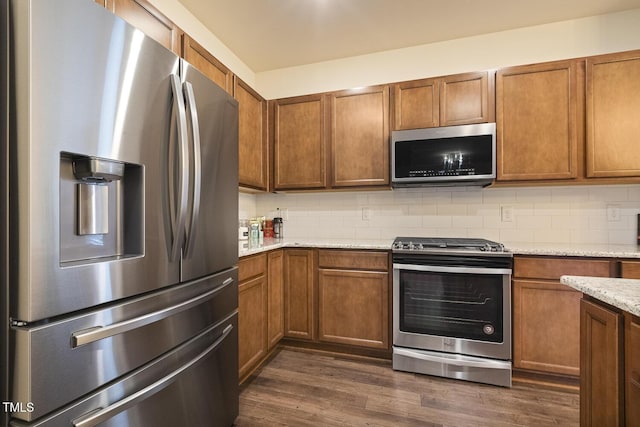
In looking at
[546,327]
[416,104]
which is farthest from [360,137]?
[546,327]

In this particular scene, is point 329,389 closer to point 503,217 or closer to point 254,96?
point 503,217

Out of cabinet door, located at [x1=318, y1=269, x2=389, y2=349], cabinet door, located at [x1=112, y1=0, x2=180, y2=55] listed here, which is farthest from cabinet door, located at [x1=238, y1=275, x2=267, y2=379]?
cabinet door, located at [x1=112, y1=0, x2=180, y2=55]

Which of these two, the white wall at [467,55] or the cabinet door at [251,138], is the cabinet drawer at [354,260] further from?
the white wall at [467,55]

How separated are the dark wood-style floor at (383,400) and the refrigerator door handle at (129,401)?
0.74m

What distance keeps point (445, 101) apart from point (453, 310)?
166 cm

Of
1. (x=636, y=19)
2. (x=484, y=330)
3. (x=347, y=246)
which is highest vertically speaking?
(x=636, y=19)

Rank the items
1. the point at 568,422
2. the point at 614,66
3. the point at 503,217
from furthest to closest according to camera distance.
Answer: the point at 503,217 < the point at 614,66 < the point at 568,422

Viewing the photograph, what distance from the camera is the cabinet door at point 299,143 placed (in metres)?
2.78

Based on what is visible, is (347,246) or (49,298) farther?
(347,246)

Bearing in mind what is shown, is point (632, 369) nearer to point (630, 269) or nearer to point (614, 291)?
point (614, 291)

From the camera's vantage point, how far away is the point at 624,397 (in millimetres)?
905

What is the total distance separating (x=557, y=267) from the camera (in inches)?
78.5

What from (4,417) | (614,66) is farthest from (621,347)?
(614,66)

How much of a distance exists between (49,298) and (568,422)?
8.14 feet
